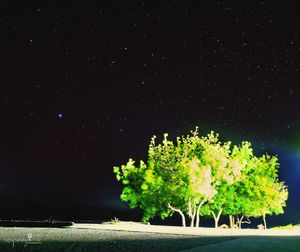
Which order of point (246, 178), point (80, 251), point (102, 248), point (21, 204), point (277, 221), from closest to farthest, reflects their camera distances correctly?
point (80, 251), point (102, 248), point (246, 178), point (277, 221), point (21, 204)

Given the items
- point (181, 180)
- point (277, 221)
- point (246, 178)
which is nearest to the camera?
point (181, 180)

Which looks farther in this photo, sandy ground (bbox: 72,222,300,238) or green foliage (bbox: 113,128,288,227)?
green foliage (bbox: 113,128,288,227)

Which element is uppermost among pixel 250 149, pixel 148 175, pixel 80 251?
pixel 250 149

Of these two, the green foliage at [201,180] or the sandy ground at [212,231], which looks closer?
the sandy ground at [212,231]

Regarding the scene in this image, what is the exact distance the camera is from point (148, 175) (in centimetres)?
3678

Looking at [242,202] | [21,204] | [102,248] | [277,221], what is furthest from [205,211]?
[21,204]

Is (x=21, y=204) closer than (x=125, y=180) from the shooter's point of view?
No

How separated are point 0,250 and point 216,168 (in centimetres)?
2540

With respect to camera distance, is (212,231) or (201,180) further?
(201,180)

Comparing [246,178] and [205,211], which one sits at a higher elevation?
[246,178]

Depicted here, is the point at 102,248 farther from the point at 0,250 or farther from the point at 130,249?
the point at 0,250

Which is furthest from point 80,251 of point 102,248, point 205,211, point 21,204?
point 21,204

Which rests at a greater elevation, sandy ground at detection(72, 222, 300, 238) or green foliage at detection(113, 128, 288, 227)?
green foliage at detection(113, 128, 288, 227)

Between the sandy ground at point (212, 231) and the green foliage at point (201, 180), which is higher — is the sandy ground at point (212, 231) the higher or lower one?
the lower one
